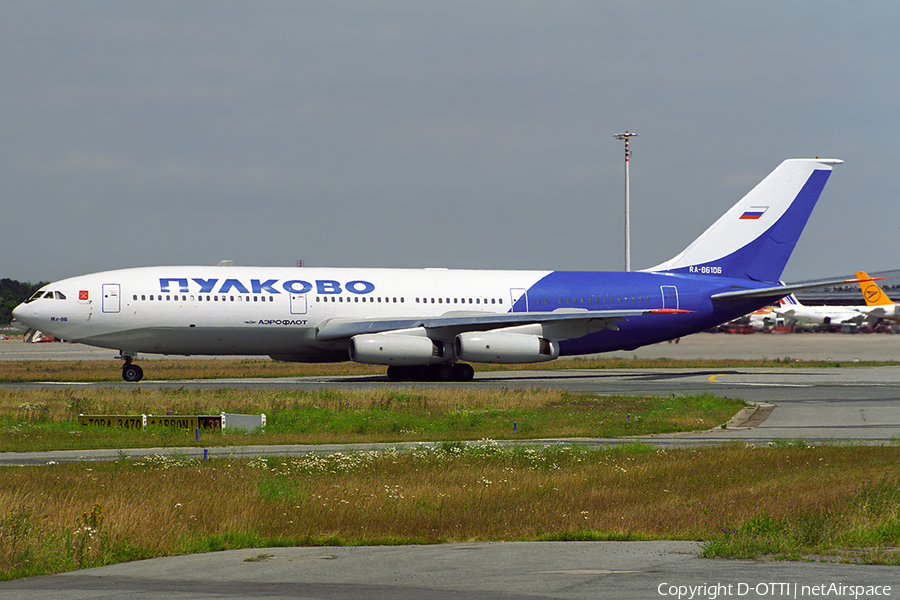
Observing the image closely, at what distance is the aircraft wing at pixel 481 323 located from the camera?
41.7 m

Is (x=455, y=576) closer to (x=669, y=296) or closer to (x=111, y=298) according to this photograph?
Answer: (x=111, y=298)

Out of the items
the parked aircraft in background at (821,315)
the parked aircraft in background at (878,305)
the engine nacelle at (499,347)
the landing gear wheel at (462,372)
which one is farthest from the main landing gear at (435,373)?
the parked aircraft in background at (821,315)

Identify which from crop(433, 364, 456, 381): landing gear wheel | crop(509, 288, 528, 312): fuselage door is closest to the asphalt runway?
crop(433, 364, 456, 381): landing gear wheel

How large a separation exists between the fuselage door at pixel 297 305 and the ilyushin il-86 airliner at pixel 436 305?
0.16 ft

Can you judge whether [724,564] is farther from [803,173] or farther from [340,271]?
[803,173]

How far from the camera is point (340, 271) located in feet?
145

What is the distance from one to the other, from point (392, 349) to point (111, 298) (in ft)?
36.4

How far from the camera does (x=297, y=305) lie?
4150cm

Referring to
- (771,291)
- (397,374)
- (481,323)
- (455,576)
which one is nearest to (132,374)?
(397,374)

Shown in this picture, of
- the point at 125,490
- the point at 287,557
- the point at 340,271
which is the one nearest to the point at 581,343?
the point at 340,271

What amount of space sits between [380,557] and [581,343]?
35685 mm

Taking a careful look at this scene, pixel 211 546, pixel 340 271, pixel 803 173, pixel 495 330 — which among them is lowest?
pixel 211 546

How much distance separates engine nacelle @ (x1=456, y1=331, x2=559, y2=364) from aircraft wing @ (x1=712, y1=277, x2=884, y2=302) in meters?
10.6

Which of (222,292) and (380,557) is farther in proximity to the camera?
(222,292)
